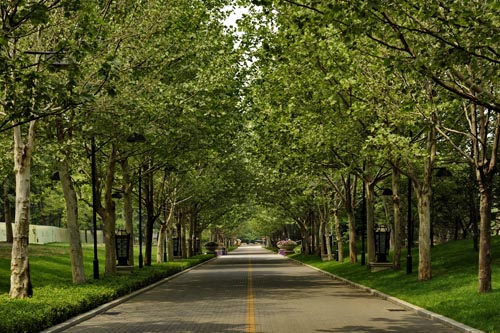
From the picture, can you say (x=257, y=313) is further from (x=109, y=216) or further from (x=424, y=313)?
(x=109, y=216)

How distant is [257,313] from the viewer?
17.9m

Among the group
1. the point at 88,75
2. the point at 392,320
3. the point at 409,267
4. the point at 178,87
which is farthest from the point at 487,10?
the point at 409,267

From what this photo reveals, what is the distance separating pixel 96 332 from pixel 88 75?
28.4 ft

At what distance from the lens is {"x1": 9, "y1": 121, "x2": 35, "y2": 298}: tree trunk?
18.2 metres

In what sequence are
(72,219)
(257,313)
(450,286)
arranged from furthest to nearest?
(72,219) < (450,286) < (257,313)

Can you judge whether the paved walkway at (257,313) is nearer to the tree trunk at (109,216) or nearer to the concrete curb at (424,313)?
the concrete curb at (424,313)

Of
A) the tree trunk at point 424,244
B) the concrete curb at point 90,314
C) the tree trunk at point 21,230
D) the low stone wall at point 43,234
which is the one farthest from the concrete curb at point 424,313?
the low stone wall at point 43,234

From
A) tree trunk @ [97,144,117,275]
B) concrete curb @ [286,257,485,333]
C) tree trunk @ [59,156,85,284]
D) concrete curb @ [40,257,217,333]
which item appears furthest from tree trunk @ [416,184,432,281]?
tree trunk @ [97,144,117,275]

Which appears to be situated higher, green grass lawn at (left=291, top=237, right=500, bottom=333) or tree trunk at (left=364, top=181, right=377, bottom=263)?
tree trunk at (left=364, top=181, right=377, bottom=263)

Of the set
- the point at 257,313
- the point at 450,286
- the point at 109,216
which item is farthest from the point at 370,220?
the point at 257,313

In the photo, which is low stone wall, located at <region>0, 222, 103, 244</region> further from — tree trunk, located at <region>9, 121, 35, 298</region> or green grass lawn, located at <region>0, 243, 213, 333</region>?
tree trunk, located at <region>9, 121, 35, 298</region>

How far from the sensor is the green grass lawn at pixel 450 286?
1541 centimetres

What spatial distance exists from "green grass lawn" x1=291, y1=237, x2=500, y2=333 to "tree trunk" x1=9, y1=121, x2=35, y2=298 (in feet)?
33.1

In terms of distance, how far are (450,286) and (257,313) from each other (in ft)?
23.0
